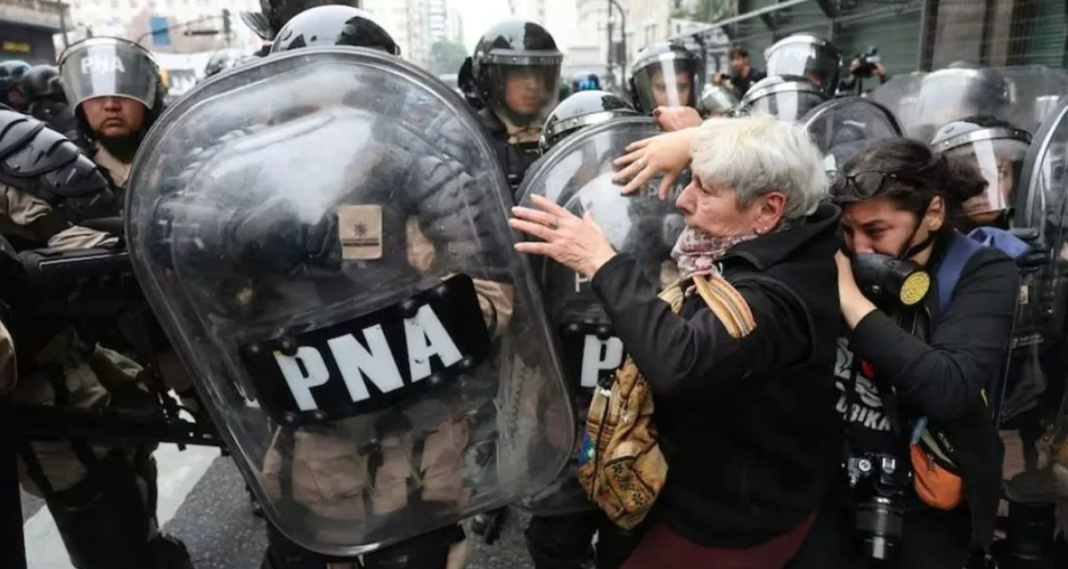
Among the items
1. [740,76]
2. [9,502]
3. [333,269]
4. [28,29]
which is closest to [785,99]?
[333,269]

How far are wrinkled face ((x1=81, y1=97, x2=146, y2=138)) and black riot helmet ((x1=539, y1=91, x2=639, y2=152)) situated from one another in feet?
5.00

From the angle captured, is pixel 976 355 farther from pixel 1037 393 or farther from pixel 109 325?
pixel 109 325

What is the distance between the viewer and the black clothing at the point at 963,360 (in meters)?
1.47

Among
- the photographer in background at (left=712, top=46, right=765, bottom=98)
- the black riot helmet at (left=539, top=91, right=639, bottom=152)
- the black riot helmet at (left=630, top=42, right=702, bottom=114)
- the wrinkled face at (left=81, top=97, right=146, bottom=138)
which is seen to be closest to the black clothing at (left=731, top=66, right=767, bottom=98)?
the photographer in background at (left=712, top=46, right=765, bottom=98)

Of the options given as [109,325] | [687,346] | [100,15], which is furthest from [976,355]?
[100,15]

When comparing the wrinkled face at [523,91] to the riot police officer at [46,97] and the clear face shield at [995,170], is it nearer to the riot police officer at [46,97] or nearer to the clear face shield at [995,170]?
the clear face shield at [995,170]

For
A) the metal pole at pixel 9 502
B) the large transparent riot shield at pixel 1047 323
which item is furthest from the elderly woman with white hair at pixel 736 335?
the metal pole at pixel 9 502

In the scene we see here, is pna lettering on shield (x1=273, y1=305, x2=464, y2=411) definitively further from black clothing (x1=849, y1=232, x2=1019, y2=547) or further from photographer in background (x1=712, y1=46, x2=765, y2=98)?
photographer in background (x1=712, y1=46, x2=765, y2=98)

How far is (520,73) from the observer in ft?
10.8

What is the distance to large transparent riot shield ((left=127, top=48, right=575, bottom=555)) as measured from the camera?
1.23 meters

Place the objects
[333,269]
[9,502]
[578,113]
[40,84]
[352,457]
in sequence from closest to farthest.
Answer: [333,269] → [352,457] → [9,502] → [578,113] → [40,84]

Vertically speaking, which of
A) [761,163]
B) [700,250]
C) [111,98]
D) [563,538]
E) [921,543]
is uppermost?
[111,98]

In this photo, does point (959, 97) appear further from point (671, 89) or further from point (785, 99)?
point (671, 89)

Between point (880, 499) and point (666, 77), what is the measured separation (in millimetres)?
2904
